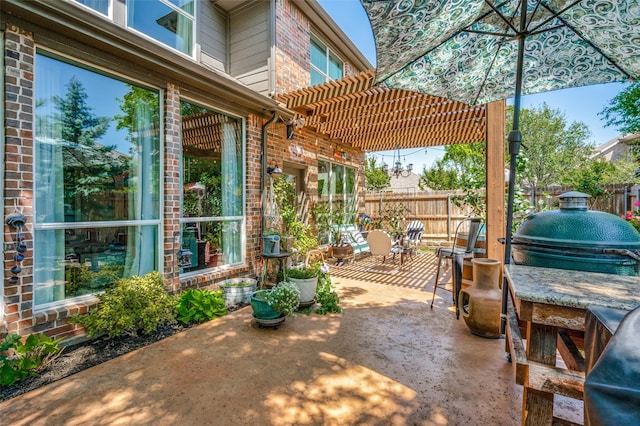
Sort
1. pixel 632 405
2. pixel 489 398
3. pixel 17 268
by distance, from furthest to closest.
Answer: pixel 17 268, pixel 489 398, pixel 632 405

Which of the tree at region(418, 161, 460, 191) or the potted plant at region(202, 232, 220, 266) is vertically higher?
the tree at region(418, 161, 460, 191)

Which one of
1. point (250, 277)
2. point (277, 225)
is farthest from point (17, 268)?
point (277, 225)

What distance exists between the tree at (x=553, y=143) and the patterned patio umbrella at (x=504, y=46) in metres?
18.0

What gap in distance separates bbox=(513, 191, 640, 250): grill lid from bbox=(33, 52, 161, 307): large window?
405 cm

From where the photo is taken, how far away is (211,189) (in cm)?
443

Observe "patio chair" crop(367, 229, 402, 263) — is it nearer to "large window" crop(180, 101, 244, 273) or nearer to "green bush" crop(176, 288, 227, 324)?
"large window" crop(180, 101, 244, 273)

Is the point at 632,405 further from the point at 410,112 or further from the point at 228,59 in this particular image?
the point at 228,59

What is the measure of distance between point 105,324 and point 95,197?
1339mm

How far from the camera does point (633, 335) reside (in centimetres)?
70

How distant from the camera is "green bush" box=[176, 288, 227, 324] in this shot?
3.59 meters

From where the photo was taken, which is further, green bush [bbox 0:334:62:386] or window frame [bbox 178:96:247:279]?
window frame [bbox 178:96:247:279]

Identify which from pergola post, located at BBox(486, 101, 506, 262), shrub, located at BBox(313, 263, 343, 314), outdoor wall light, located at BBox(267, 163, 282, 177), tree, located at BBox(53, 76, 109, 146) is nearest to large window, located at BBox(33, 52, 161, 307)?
tree, located at BBox(53, 76, 109, 146)

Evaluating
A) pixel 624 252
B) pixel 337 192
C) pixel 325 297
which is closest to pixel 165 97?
pixel 325 297

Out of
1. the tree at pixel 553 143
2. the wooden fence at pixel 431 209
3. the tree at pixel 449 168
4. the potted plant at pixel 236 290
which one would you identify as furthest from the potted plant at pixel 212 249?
the tree at pixel 553 143
